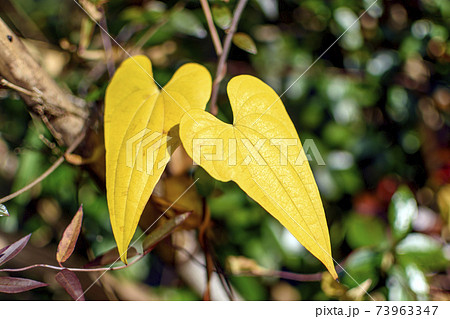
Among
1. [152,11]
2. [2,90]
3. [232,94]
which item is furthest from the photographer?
[152,11]

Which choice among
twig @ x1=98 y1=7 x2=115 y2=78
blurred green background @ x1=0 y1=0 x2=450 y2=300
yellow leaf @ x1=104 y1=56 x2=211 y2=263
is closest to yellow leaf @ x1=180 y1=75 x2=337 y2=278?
yellow leaf @ x1=104 y1=56 x2=211 y2=263

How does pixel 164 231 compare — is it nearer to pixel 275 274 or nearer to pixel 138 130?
pixel 138 130

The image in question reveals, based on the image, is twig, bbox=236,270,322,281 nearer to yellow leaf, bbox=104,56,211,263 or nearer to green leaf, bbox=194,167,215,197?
green leaf, bbox=194,167,215,197

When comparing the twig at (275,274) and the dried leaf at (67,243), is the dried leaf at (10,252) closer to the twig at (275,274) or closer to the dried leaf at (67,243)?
the dried leaf at (67,243)

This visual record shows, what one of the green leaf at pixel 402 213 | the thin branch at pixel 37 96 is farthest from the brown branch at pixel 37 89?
the green leaf at pixel 402 213

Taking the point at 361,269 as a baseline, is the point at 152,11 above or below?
above

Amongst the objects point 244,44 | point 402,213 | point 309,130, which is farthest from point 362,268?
point 244,44

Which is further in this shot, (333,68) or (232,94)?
(333,68)
